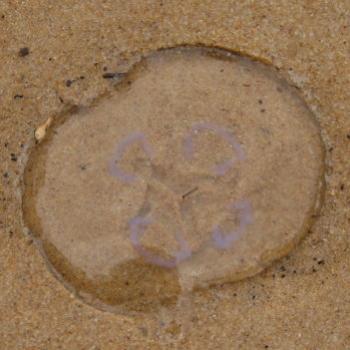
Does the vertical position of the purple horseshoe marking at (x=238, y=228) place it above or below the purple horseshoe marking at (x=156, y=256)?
above

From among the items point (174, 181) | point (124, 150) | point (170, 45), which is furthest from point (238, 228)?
point (170, 45)

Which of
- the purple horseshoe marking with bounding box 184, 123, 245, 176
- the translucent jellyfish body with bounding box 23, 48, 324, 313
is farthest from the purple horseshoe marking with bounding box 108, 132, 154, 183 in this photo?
the purple horseshoe marking with bounding box 184, 123, 245, 176

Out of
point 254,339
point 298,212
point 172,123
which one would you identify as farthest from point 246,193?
point 254,339

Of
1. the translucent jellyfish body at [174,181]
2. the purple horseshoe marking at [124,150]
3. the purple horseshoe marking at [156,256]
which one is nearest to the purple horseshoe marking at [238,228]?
the translucent jellyfish body at [174,181]

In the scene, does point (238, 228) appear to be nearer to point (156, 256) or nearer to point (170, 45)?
point (156, 256)

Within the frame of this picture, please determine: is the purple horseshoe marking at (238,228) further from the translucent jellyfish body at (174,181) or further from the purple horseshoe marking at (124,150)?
the purple horseshoe marking at (124,150)

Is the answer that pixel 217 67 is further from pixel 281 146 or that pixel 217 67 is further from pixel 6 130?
pixel 6 130
